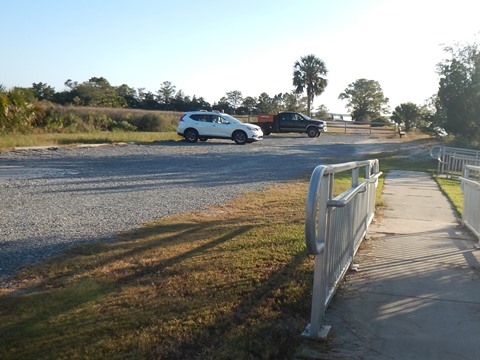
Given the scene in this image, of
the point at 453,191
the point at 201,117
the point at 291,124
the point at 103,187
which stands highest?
the point at 201,117

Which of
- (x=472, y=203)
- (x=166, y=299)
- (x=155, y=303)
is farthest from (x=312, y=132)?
(x=155, y=303)

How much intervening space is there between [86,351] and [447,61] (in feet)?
89.4

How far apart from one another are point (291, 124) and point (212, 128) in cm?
1232

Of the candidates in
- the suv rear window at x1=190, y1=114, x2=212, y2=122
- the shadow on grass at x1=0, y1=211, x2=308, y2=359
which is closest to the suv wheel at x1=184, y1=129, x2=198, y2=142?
the suv rear window at x1=190, y1=114, x2=212, y2=122

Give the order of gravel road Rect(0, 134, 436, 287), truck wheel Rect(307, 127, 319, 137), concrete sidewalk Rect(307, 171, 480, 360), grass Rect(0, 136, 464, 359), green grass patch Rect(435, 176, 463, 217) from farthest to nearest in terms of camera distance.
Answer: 1. truck wheel Rect(307, 127, 319, 137)
2. green grass patch Rect(435, 176, 463, 217)
3. gravel road Rect(0, 134, 436, 287)
4. concrete sidewalk Rect(307, 171, 480, 360)
5. grass Rect(0, 136, 464, 359)

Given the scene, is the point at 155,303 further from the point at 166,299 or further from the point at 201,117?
the point at 201,117

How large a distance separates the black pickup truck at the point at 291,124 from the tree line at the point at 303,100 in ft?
23.7

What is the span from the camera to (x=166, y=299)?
4.60 m

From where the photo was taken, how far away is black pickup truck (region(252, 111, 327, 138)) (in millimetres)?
38875

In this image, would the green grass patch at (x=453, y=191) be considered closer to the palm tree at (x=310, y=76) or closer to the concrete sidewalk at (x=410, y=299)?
the concrete sidewalk at (x=410, y=299)

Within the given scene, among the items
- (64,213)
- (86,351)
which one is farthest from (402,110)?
(86,351)

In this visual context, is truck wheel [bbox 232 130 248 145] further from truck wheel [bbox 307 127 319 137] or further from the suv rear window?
truck wheel [bbox 307 127 319 137]

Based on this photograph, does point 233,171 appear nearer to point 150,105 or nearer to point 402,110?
point 402,110

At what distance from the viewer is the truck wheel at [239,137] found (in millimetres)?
28016
